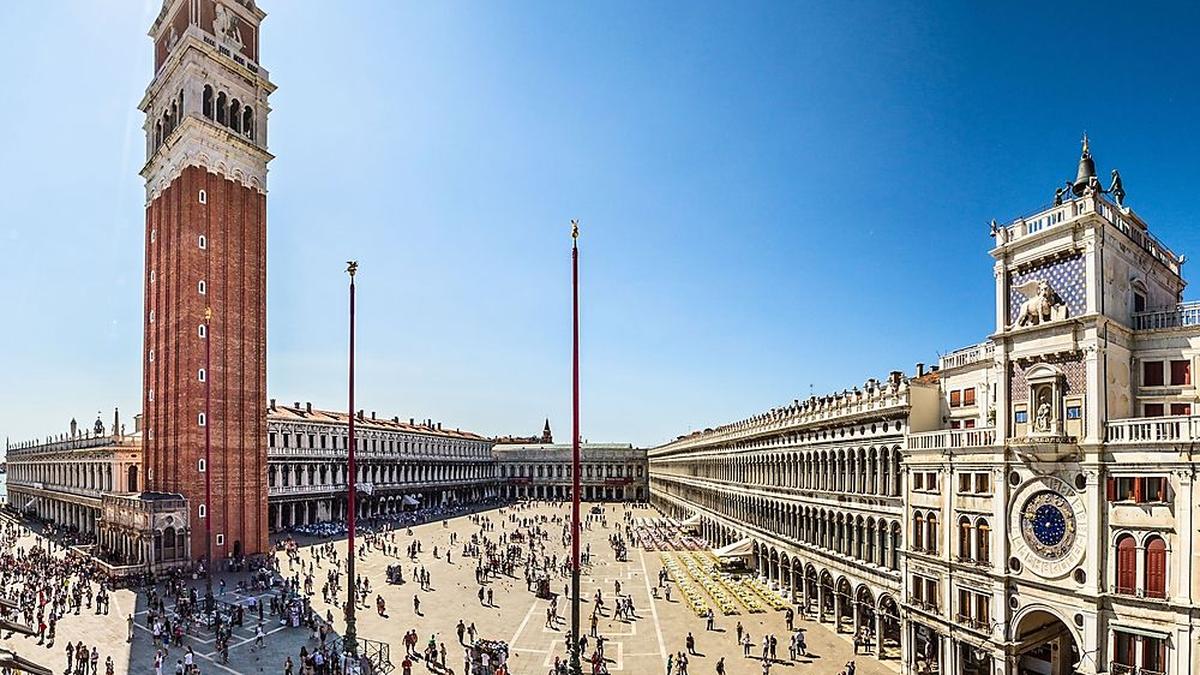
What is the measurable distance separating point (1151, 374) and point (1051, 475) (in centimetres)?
540

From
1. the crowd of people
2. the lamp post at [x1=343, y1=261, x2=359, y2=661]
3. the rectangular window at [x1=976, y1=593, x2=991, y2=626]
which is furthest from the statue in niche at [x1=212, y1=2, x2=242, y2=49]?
the rectangular window at [x1=976, y1=593, x2=991, y2=626]

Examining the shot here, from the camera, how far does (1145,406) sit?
26906 mm

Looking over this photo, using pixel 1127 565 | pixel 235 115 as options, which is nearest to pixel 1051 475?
pixel 1127 565

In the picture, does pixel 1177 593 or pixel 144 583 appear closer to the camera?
pixel 1177 593

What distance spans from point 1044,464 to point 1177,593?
17.3ft

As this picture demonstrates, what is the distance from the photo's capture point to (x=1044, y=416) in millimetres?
26688

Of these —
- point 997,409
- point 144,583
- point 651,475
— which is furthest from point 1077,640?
point 651,475

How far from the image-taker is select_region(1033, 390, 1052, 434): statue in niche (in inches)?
1045

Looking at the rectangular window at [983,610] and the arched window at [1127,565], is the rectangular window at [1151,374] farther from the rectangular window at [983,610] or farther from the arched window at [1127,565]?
the rectangular window at [983,610]

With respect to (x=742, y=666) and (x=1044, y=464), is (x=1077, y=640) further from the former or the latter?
(x=742, y=666)

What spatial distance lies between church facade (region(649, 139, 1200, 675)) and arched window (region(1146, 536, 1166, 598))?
0.04 m

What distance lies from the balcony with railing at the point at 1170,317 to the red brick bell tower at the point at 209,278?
56.8 meters

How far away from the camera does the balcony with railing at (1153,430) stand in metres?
23.1

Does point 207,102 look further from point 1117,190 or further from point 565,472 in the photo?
point 565,472
